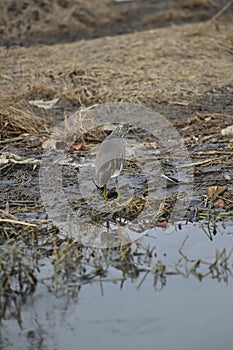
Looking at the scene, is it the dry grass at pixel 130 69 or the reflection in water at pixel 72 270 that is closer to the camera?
the reflection in water at pixel 72 270

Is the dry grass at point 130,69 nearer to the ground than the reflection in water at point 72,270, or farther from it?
farther from it

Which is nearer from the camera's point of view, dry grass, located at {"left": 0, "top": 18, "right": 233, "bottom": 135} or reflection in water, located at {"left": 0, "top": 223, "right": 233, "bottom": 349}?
reflection in water, located at {"left": 0, "top": 223, "right": 233, "bottom": 349}

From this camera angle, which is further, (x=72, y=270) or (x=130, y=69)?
(x=130, y=69)

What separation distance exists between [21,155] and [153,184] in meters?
1.34

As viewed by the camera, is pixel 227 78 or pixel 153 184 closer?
pixel 153 184

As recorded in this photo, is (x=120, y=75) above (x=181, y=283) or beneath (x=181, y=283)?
above

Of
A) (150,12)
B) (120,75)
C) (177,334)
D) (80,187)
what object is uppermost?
(150,12)

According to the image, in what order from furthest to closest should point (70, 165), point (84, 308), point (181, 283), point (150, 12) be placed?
point (150, 12) → point (70, 165) → point (181, 283) → point (84, 308)

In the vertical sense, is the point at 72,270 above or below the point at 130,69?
below

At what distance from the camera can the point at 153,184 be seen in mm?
5547

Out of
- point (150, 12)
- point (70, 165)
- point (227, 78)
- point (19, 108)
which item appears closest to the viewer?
point (70, 165)

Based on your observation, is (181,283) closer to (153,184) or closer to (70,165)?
(153,184)

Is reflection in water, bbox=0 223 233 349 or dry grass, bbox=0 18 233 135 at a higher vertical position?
dry grass, bbox=0 18 233 135

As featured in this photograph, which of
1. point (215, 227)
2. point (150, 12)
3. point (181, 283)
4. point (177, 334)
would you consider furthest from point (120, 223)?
point (150, 12)
